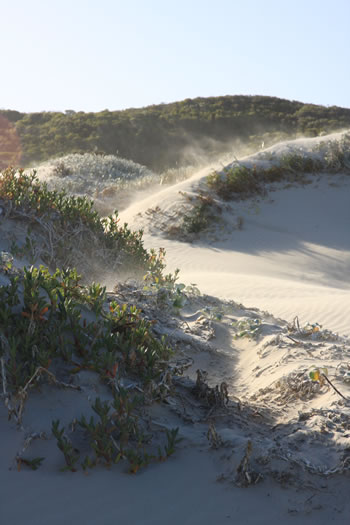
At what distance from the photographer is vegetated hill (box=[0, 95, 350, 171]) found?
30562mm

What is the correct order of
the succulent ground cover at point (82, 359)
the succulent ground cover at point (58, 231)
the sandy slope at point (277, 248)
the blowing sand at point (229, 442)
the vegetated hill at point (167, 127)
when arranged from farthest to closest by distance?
the vegetated hill at point (167, 127)
the sandy slope at point (277, 248)
the succulent ground cover at point (58, 231)
the succulent ground cover at point (82, 359)
the blowing sand at point (229, 442)

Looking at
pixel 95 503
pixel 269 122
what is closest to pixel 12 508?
pixel 95 503

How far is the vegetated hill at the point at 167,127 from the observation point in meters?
30.6

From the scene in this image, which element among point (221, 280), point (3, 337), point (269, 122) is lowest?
point (221, 280)

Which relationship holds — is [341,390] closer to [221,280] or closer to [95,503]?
[95,503]

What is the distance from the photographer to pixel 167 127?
33812 millimetres

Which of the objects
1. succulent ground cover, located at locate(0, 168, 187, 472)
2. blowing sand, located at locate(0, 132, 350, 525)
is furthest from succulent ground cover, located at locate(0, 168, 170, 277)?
succulent ground cover, located at locate(0, 168, 187, 472)

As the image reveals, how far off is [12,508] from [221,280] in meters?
7.20

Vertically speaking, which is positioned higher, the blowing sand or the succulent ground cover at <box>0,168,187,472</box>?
the succulent ground cover at <box>0,168,187,472</box>

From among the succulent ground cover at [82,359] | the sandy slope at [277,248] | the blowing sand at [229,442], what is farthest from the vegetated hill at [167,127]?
the succulent ground cover at [82,359]

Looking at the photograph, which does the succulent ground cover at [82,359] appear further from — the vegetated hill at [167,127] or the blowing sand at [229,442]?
the vegetated hill at [167,127]

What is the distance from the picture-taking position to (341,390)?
3424 millimetres

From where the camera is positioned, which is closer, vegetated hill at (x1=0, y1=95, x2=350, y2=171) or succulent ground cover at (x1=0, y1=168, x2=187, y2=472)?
succulent ground cover at (x1=0, y1=168, x2=187, y2=472)

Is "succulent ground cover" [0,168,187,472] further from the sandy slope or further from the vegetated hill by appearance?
the vegetated hill
